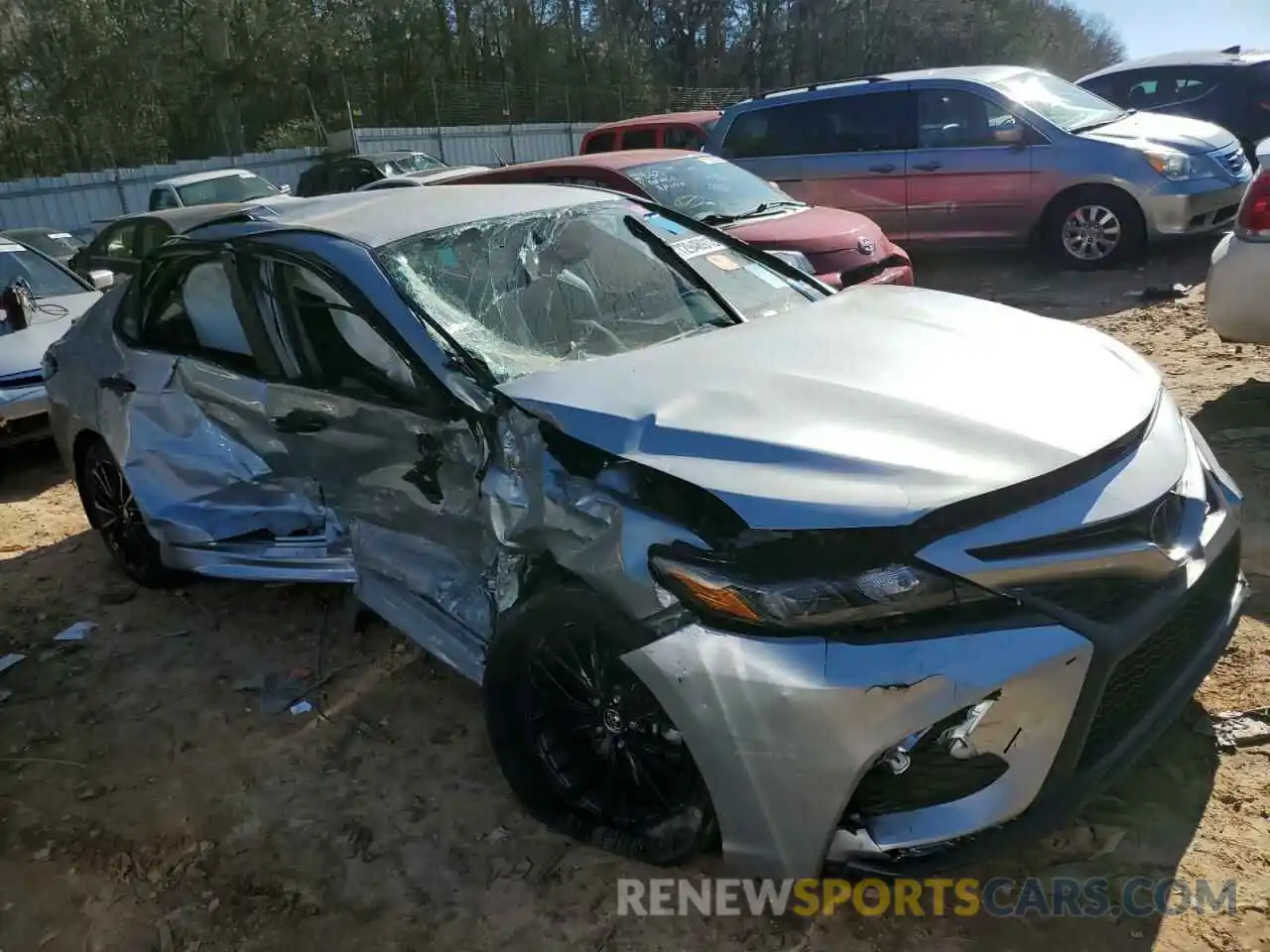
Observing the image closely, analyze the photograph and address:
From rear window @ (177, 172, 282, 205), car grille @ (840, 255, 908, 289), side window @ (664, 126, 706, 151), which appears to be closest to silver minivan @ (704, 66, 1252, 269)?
side window @ (664, 126, 706, 151)

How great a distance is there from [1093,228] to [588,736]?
7.35m

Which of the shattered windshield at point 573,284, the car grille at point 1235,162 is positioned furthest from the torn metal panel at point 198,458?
the car grille at point 1235,162

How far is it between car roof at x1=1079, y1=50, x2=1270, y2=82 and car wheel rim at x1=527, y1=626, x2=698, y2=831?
1041 cm

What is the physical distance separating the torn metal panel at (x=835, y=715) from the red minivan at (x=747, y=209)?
4.66 m

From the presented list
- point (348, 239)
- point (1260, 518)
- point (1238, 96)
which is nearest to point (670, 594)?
point (348, 239)

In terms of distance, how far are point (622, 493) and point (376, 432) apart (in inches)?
44.0

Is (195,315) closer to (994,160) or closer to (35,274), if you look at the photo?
(35,274)

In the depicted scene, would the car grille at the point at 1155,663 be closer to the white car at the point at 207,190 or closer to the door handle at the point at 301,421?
the door handle at the point at 301,421

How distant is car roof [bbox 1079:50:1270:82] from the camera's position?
9797 millimetres

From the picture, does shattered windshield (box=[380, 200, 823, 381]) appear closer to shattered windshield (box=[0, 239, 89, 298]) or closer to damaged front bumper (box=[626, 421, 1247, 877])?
damaged front bumper (box=[626, 421, 1247, 877])

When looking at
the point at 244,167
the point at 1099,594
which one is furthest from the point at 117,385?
the point at 244,167

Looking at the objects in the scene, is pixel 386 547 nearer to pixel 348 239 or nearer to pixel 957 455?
pixel 348 239

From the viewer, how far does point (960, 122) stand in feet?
28.2

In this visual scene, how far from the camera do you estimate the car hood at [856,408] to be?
6.90 ft
